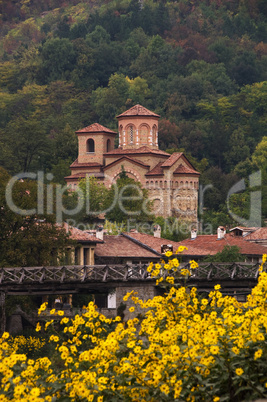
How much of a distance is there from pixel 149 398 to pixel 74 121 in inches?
5965

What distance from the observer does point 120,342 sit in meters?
23.5

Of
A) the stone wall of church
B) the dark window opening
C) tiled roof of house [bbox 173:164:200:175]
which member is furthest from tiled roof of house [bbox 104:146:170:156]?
the dark window opening

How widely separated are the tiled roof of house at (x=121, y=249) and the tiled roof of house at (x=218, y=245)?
17.7ft

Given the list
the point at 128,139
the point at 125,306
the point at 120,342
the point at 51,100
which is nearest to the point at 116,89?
the point at 51,100

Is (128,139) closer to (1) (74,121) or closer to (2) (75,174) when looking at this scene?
(2) (75,174)

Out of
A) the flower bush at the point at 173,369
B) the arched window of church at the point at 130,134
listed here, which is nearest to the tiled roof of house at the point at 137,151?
the arched window of church at the point at 130,134

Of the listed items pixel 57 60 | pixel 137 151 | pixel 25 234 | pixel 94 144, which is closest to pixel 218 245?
pixel 25 234

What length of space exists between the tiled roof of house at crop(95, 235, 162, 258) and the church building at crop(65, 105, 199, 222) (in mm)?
37700

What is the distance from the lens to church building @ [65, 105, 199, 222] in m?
115

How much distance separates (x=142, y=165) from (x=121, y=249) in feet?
140

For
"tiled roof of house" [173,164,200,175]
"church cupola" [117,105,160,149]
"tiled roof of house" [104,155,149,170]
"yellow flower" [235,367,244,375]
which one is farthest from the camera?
"church cupola" [117,105,160,149]

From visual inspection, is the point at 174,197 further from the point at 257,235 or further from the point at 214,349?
the point at 214,349

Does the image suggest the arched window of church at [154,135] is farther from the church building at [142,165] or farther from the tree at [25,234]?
the tree at [25,234]

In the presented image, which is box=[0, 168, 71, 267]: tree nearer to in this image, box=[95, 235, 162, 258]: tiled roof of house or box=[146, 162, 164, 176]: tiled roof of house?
box=[95, 235, 162, 258]: tiled roof of house
